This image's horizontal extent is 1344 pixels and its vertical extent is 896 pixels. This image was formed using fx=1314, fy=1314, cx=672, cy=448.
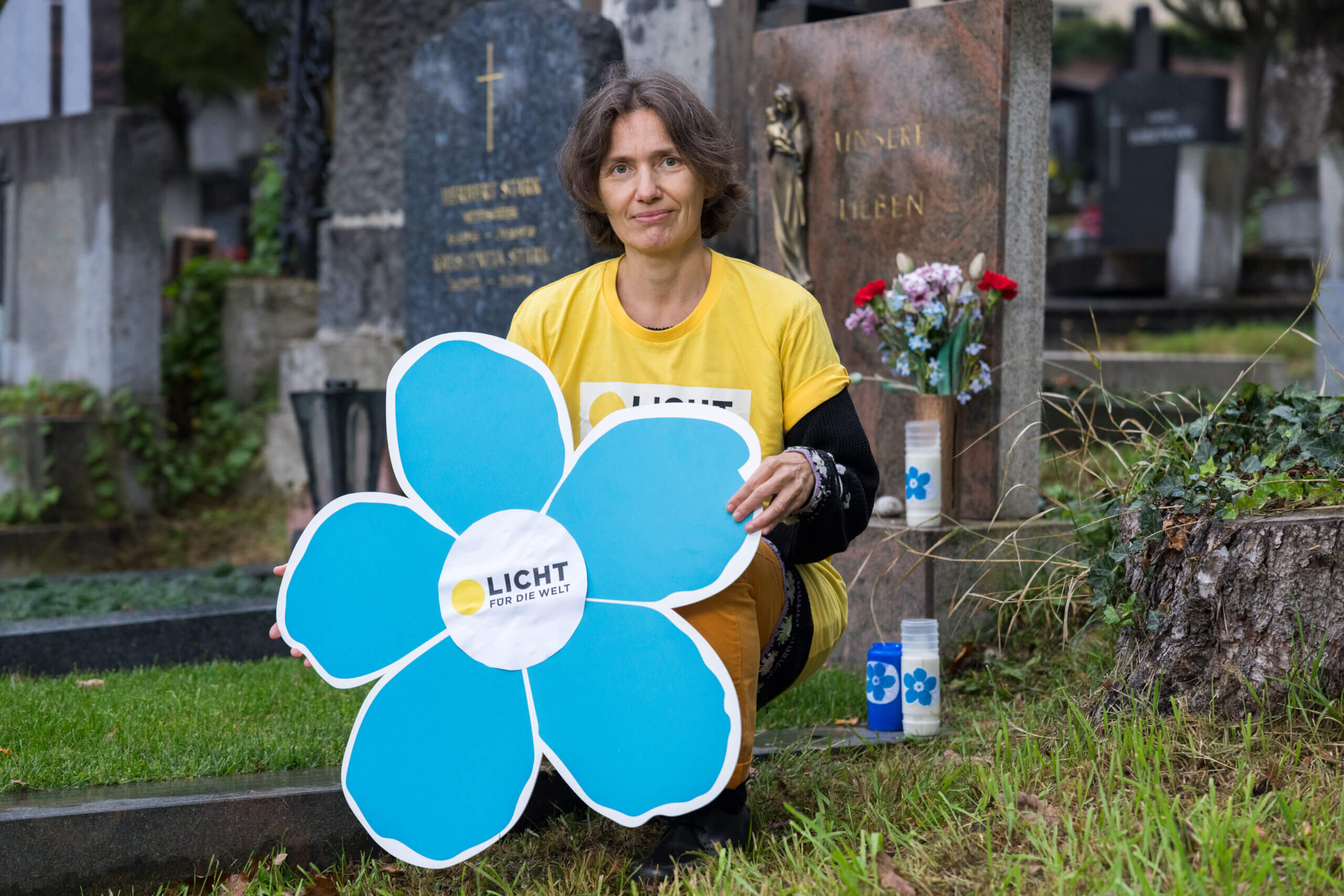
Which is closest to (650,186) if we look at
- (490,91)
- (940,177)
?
(940,177)

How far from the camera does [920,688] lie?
320 cm

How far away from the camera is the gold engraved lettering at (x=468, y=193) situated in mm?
5656

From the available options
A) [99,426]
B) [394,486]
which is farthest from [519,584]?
[99,426]

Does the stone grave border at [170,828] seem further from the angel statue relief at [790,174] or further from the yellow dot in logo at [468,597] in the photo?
the angel statue relief at [790,174]

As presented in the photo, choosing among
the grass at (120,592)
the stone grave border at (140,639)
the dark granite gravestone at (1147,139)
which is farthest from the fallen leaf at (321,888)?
the dark granite gravestone at (1147,139)

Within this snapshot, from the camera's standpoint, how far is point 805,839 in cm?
234

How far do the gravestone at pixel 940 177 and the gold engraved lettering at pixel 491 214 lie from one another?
1.48 meters

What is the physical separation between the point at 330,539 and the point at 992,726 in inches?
64.9

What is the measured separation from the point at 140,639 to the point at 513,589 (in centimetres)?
238

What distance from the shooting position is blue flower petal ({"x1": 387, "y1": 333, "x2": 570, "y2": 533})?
2309 millimetres

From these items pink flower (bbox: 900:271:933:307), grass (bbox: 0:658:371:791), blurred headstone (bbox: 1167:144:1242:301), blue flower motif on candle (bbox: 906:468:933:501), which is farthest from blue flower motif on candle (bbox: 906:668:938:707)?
blurred headstone (bbox: 1167:144:1242:301)

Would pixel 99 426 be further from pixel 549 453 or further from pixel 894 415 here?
pixel 549 453

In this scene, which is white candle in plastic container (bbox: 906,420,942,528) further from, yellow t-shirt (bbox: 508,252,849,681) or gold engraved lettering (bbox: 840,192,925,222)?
yellow t-shirt (bbox: 508,252,849,681)

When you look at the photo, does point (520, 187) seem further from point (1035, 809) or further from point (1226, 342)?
point (1226, 342)
